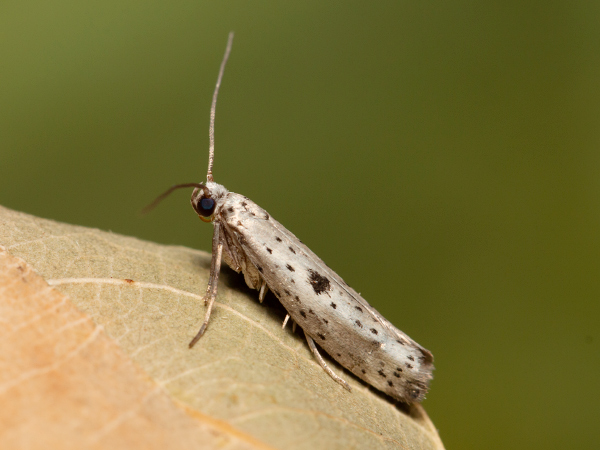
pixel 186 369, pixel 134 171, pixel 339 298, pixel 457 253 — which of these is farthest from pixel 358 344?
pixel 134 171

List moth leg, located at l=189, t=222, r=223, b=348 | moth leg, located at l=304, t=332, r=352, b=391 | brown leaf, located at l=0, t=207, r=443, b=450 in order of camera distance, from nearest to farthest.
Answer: brown leaf, located at l=0, t=207, r=443, b=450 < moth leg, located at l=189, t=222, r=223, b=348 < moth leg, located at l=304, t=332, r=352, b=391

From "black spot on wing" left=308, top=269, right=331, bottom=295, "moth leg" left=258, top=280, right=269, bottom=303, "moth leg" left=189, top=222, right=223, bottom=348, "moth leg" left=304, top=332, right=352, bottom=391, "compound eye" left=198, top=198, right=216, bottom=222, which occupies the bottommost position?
"moth leg" left=304, top=332, right=352, bottom=391

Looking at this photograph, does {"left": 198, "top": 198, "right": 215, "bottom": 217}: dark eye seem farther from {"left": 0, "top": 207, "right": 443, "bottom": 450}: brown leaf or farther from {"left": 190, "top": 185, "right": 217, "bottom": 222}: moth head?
{"left": 0, "top": 207, "right": 443, "bottom": 450}: brown leaf

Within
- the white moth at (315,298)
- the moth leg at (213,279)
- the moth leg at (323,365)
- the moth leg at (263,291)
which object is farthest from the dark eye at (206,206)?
the moth leg at (323,365)

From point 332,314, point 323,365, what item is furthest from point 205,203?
point 323,365

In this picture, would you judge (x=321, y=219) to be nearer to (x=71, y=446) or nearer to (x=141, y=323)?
(x=141, y=323)

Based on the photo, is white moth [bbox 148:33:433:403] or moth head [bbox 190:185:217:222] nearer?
white moth [bbox 148:33:433:403]

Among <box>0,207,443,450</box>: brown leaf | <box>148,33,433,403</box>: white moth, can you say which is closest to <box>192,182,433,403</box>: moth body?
<box>148,33,433,403</box>: white moth

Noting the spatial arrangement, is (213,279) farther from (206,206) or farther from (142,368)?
(142,368)
